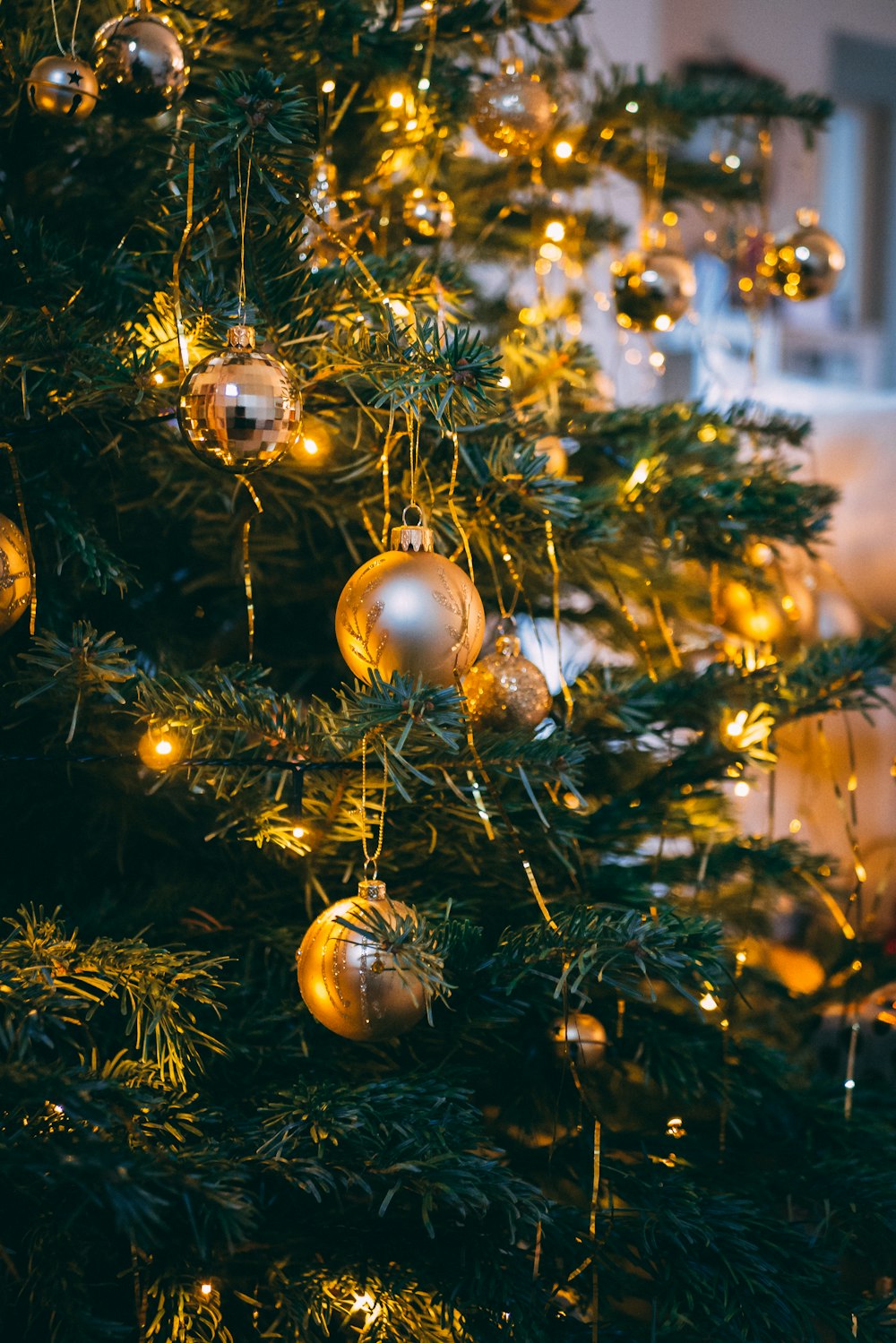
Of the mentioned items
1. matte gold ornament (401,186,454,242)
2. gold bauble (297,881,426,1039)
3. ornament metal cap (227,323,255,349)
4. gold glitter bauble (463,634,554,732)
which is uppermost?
matte gold ornament (401,186,454,242)

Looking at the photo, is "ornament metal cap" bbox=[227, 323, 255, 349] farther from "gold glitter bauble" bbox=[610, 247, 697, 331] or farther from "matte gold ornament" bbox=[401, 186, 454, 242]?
"gold glitter bauble" bbox=[610, 247, 697, 331]

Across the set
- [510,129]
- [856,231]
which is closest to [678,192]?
[510,129]

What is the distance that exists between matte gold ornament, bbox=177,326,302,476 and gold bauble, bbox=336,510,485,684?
6cm

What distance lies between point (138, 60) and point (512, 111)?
23 centimetres

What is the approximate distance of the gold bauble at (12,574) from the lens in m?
0.47

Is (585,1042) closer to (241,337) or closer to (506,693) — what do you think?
(506,693)

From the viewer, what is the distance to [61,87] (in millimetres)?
491

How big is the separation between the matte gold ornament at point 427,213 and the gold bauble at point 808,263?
10.5 inches

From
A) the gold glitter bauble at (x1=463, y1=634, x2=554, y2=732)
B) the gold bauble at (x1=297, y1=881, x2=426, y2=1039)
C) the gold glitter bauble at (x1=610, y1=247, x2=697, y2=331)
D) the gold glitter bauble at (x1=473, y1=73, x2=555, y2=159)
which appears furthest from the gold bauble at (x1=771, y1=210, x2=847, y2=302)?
the gold bauble at (x1=297, y1=881, x2=426, y2=1039)

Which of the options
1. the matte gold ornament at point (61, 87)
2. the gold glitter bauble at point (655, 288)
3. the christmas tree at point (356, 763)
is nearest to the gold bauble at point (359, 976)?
the christmas tree at point (356, 763)

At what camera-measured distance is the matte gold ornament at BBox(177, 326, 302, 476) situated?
0.44 meters

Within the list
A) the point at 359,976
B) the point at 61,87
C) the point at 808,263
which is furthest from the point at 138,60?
the point at 808,263

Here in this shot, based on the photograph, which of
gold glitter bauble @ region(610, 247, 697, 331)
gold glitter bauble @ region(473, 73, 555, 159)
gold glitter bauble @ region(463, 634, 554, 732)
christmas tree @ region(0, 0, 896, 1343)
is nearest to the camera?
christmas tree @ region(0, 0, 896, 1343)

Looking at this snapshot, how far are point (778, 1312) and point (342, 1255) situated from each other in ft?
0.55
